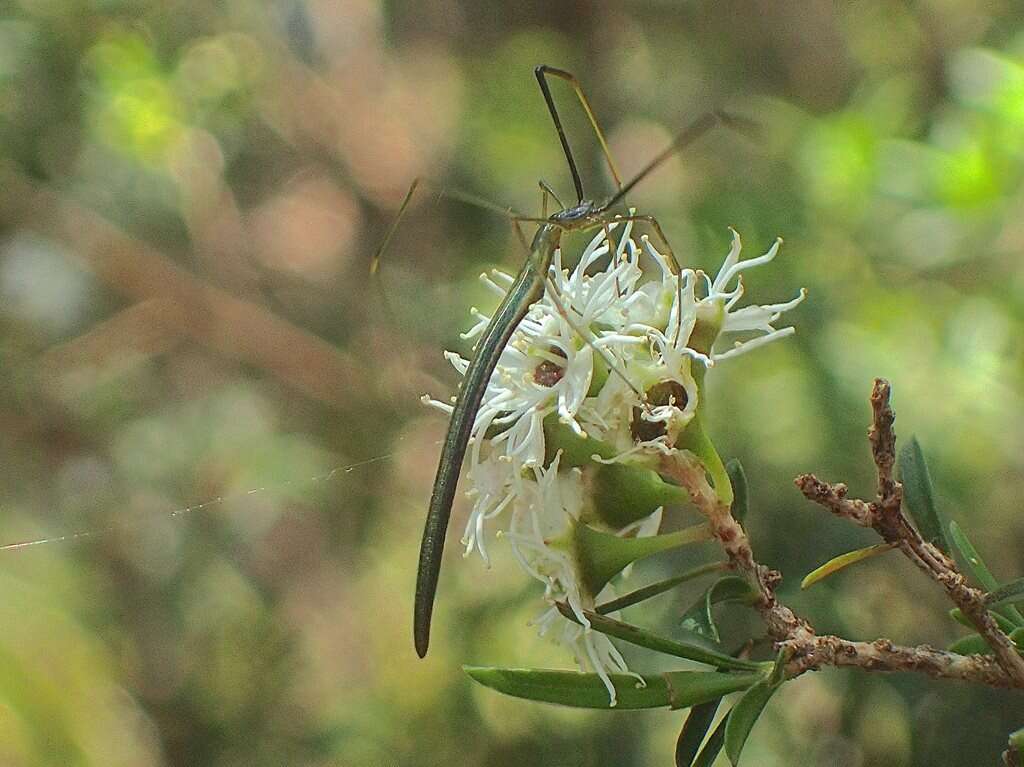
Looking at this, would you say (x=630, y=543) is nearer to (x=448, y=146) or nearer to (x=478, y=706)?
(x=478, y=706)

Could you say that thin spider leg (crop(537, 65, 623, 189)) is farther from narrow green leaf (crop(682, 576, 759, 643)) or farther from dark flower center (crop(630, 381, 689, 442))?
narrow green leaf (crop(682, 576, 759, 643))

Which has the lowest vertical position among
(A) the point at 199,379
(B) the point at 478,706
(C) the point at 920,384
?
(A) the point at 199,379

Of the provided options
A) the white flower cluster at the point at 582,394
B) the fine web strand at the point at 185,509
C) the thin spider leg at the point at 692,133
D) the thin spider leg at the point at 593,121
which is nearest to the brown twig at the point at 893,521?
the white flower cluster at the point at 582,394

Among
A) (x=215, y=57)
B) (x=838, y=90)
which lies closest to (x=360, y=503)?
(x=215, y=57)

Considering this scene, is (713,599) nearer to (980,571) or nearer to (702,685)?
(702,685)

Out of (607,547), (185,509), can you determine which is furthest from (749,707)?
(185,509)

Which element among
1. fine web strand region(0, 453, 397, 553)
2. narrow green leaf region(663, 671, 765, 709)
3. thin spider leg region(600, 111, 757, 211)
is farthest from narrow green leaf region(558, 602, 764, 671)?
fine web strand region(0, 453, 397, 553)

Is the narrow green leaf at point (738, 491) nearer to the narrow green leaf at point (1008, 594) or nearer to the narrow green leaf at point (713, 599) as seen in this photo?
the narrow green leaf at point (713, 599)
